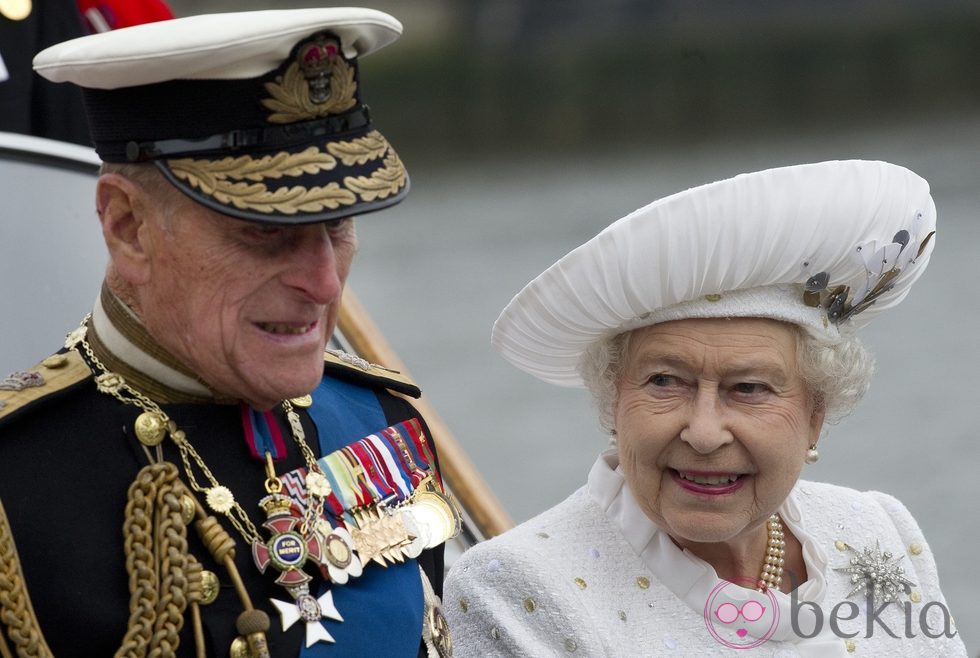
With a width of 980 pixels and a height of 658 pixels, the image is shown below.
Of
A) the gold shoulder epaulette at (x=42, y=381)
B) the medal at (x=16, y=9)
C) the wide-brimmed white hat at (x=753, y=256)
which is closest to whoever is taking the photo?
the gold shoulder epaulette at (x=42, y=381)

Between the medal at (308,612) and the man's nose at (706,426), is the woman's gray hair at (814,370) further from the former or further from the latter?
the medal at (308,612)

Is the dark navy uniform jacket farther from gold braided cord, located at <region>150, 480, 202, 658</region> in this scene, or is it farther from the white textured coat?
the white textured coat

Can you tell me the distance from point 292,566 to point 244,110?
516 mm

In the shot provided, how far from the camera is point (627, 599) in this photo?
2.31 metres

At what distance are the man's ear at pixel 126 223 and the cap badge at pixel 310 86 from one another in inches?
6.6

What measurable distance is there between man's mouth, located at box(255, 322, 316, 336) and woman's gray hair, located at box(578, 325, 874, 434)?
61 centimetres

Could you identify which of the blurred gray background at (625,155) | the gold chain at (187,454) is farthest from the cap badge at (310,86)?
the blurred gray background at (625,155)

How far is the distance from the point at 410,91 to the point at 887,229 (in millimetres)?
10849

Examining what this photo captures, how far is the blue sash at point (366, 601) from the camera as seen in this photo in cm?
192

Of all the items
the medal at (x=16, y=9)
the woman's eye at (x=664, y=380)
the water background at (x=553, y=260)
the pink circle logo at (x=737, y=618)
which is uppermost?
the medal at (x=16, y=9)

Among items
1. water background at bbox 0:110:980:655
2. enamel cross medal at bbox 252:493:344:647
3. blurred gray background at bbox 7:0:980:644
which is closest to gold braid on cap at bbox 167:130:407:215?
enamel cross medal at bbox 252:493:344:647

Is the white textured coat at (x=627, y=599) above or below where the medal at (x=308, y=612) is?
below

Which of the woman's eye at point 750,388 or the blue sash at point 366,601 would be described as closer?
the blue sash at point 366,601

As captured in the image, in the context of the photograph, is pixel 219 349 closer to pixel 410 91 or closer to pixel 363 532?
pixel 363 532
